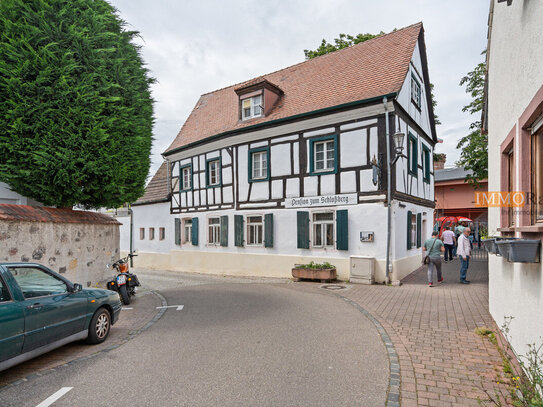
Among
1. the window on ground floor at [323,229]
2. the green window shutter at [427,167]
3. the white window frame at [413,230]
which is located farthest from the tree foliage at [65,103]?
the green window shutter at [427,167]

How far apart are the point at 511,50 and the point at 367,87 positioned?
841cm

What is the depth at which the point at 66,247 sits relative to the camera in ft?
28.2

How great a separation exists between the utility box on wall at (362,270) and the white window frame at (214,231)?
23.5 feet

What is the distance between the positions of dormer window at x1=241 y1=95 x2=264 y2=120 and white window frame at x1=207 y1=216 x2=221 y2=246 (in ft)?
16.5

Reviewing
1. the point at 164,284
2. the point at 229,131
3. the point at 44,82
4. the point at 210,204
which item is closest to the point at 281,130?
the point at 229,131

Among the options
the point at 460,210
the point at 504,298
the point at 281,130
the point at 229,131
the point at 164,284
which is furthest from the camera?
the point at 460,210

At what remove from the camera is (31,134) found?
7973mm

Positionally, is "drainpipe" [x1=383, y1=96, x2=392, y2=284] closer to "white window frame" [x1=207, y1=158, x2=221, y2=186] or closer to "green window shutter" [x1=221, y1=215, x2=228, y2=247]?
"green window shutter" [x1=221, y1=215, x2=228, y2=247]

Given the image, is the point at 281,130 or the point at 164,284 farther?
the point at 281,130

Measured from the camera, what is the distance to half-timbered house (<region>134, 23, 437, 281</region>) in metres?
12.4

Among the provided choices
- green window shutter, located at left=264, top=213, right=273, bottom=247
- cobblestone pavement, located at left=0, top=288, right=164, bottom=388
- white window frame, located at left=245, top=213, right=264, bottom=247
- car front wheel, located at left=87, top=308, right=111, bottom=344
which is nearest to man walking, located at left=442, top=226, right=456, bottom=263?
green window shutter, located at left=264, top=213, right=273, bottom=247

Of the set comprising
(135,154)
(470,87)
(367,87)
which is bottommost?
(135,154)

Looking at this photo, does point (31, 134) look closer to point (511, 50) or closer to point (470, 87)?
point (511, 50)

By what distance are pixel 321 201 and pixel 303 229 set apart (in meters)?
1.27
